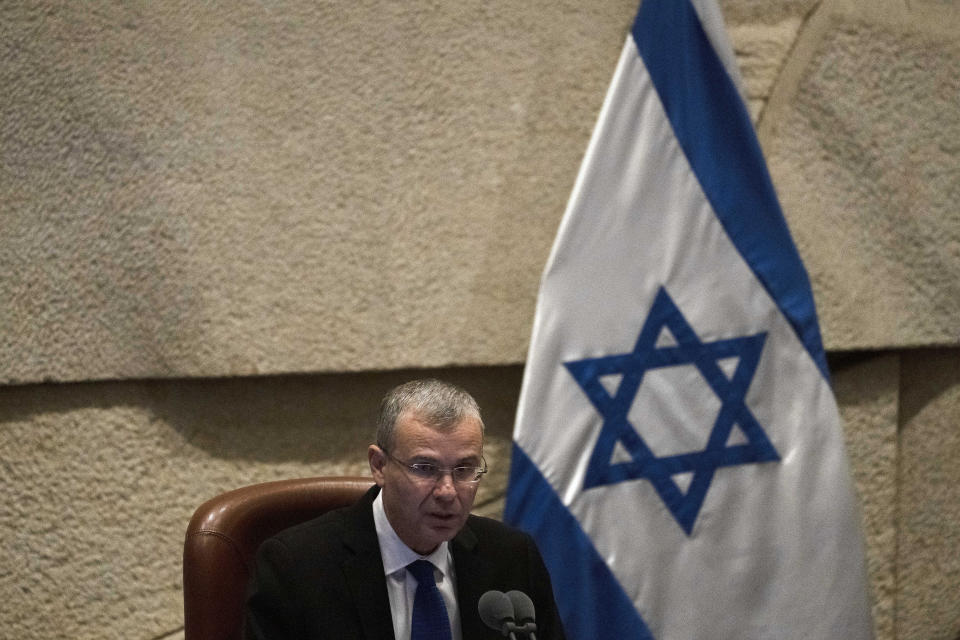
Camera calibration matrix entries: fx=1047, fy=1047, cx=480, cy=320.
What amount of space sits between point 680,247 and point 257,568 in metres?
1.16

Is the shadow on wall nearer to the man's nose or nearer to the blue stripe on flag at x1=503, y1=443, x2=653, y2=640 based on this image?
the blue stripe on flag at x1=503, y1=443, x2=653, y2=640

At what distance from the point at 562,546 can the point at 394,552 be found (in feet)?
2.32

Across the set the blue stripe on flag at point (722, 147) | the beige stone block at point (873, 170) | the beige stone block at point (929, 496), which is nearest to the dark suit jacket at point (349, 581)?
the blue stripe on flag at point (722, 147)

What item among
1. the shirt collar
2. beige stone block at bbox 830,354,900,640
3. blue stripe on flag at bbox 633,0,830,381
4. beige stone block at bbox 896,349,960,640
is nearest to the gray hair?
the shirt collar

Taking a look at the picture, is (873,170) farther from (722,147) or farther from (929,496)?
(929,496)

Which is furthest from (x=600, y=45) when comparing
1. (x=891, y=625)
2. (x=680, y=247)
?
(x=891, y=625)

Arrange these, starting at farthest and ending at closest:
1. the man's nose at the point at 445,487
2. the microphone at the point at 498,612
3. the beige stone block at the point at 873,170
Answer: the beige stone block at the point at 873,170 → the man's nose at the point at 445,487 → the microphone at the point at 498,612

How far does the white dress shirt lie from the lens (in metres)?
1.46

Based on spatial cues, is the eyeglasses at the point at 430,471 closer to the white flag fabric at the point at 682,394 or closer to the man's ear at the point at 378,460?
the man's ear at the point at 378,460

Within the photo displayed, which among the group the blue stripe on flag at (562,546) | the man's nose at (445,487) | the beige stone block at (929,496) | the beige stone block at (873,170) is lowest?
the beige stone block at (929,496)

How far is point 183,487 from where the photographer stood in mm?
2078

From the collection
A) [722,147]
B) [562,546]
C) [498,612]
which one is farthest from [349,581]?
[722,147]

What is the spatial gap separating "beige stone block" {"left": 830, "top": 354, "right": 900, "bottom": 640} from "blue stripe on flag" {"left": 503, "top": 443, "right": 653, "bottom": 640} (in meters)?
0.80

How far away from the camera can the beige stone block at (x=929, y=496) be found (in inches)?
103
